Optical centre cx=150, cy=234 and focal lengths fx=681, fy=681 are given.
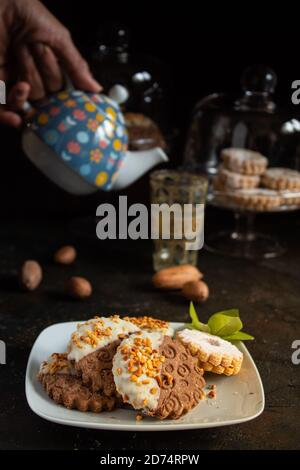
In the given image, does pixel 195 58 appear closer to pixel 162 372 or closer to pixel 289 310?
pixel 289 310

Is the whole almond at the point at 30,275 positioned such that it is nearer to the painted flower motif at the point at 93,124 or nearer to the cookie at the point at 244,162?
the painted flower motif at the point at 93,124

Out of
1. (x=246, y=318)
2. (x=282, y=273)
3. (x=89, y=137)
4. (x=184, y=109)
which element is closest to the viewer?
(x=246, y=318)

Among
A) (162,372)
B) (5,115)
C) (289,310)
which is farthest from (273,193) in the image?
(162,372)

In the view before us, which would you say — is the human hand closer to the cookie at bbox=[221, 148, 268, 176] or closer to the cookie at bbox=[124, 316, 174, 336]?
the cookie at bbox=[221, 148, 268, 176]

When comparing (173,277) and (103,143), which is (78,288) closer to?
(173,277)

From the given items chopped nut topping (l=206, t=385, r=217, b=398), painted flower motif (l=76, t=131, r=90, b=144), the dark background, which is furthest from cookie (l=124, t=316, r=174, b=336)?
the dark background
